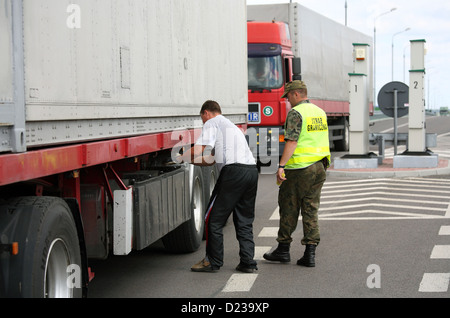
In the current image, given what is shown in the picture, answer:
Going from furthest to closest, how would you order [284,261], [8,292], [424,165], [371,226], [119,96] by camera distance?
[424,165] → [371,226] → [284,261] → [119,96] → [8,292]

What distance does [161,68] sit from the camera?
300 inches

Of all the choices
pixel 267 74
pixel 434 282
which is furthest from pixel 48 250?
pixel 267 74

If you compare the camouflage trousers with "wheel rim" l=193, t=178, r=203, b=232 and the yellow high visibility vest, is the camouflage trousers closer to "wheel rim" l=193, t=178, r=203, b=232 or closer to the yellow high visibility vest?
the yellow high visibility vest

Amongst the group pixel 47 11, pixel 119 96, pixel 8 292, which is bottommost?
pixel 8 292

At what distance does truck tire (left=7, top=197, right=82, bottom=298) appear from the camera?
4.57 m

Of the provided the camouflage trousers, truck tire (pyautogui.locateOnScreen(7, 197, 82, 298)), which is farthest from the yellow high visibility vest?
truck tire (pyautogui.locateOnScreen(7, 197, 82, 298))

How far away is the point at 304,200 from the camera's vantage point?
8344mm

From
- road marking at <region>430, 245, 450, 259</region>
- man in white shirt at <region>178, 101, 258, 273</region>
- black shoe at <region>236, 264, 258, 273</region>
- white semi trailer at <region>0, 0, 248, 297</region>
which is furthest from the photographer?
road marking at <region>430, 245, 450, 259</region>

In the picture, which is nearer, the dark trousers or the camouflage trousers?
the dark trousers

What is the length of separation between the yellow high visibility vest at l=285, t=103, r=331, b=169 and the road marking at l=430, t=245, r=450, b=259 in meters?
1.59

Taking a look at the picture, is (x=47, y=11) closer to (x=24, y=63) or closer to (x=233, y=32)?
(x=24, y=63)

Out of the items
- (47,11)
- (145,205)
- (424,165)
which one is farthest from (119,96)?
(424,165)

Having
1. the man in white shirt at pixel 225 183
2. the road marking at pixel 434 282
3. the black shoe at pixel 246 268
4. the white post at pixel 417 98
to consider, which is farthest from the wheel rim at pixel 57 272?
the white post at pixel 417 98
